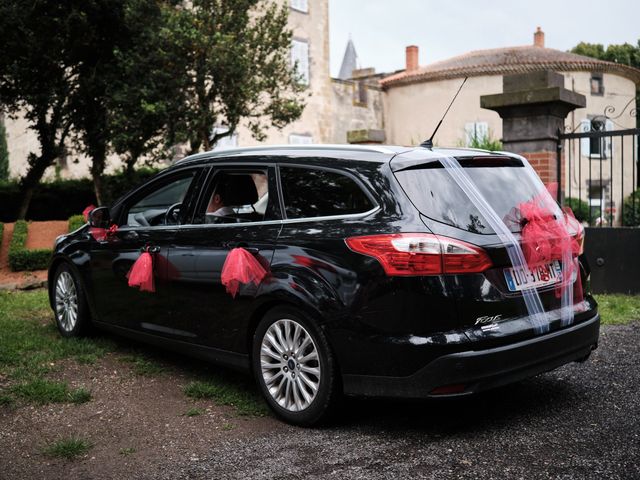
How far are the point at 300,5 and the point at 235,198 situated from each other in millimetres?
25556

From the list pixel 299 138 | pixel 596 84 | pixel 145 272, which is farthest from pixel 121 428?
pixel 596 84

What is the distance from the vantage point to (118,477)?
3.76 meters

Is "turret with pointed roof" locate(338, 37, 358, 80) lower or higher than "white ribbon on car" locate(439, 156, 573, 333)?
higher

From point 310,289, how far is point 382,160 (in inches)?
34.0

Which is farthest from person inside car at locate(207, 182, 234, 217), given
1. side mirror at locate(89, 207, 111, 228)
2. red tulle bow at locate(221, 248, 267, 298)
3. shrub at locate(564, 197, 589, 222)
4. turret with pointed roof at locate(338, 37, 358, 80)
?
turret with pointed roof at locate(338, 37, 358, 80)

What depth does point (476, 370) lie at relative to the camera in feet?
12.6

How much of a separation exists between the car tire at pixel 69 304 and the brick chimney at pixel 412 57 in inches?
1337

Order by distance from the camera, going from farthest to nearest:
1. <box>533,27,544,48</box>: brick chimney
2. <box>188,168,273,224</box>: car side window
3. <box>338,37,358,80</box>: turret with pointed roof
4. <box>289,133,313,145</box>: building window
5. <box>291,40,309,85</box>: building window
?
<box>338,37,358,80</box>: turret with pointed roof < <box>533,27,544,48</box>: brick chimney < <box>291,40,309,85</box>: building window < <box>289,133,313,145</box>: building window < <box>188,168,273,224</box>: car side window

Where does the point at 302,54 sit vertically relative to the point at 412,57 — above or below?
below

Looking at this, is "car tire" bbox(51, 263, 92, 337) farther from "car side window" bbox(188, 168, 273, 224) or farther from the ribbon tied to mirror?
"car side window" bbox(188, 168, 273, 224)

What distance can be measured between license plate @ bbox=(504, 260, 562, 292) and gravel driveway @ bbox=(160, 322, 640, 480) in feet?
2.82

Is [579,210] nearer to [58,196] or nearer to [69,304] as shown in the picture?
[69,304]

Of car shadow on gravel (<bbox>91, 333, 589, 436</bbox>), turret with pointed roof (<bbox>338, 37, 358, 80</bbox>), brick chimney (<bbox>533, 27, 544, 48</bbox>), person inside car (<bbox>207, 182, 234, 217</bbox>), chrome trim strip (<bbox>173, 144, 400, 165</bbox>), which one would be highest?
turret with pointed roof (<bbox>338, 37, 358, 80</bbox>)

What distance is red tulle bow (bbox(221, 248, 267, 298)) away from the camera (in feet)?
14.8
